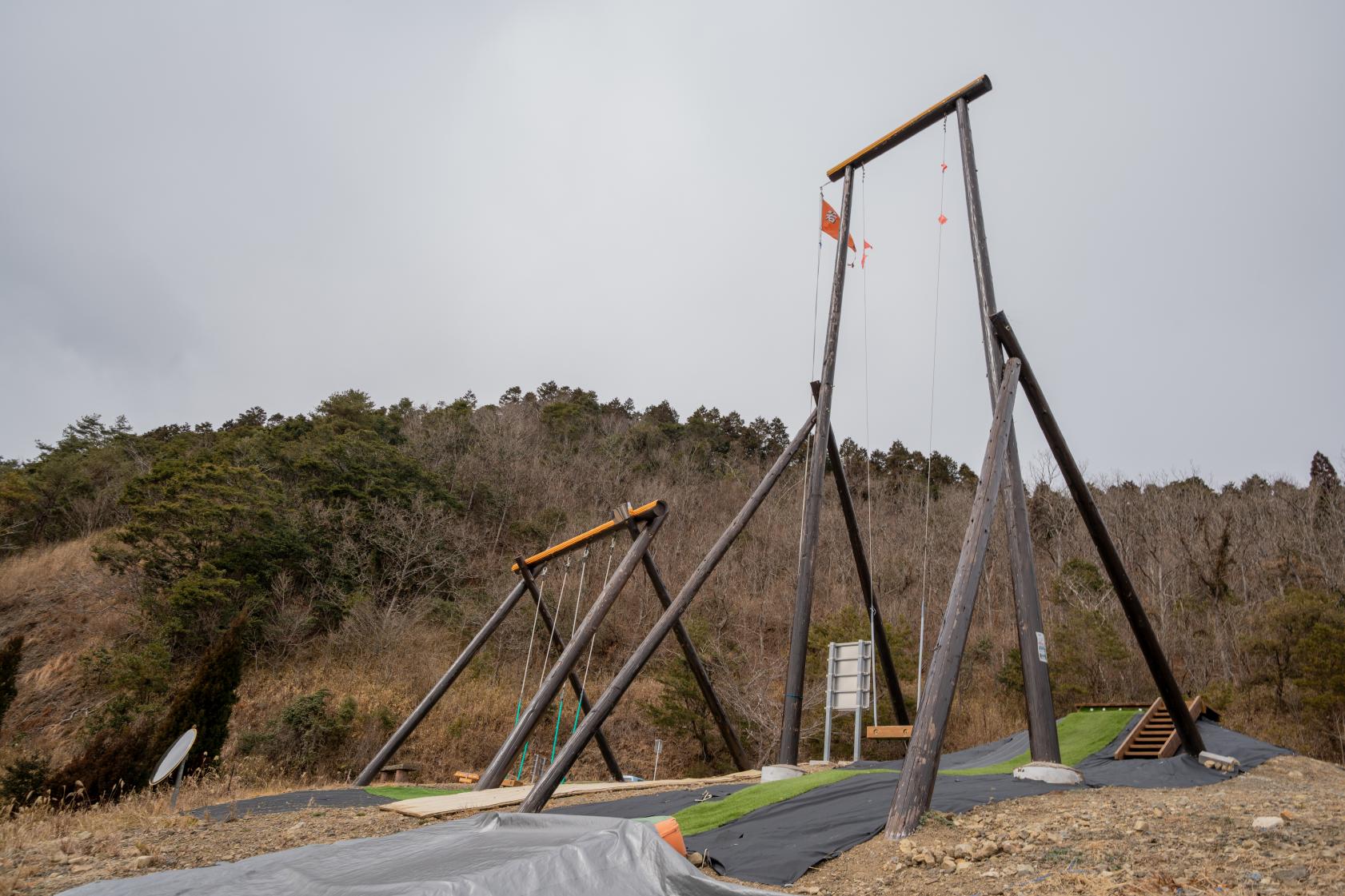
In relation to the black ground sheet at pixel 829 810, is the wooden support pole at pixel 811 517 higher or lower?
higher

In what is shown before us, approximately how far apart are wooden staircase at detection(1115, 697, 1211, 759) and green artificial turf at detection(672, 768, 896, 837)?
370cm

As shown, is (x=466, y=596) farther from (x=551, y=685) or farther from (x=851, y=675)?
(x=551, y=685)

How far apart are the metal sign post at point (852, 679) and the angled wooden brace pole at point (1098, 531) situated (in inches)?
102

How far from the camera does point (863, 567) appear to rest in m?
9.28

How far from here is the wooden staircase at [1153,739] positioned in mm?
7672

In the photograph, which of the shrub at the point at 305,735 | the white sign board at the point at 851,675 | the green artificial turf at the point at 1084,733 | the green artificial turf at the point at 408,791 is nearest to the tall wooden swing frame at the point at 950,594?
the green artificial turf at the point at 408,791

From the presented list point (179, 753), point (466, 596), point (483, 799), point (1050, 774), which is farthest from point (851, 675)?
point (466, 596)

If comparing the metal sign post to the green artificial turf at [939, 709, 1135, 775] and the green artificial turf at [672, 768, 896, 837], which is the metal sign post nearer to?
the green artificial turf at [939, 709, 1135, 775]

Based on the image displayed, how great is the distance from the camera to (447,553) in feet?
76.2

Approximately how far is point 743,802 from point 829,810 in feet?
2.80

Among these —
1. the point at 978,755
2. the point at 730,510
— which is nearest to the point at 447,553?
the point at 730,510

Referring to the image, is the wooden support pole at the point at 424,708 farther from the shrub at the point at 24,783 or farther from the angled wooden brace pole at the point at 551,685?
the shrub at the point at 24,783

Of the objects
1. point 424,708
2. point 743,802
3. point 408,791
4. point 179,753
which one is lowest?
point 408,791

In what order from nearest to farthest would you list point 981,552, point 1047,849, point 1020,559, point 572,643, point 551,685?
point 1047,849 → point 981,552 → point 1020,559 → point 551,685 → point 572,643
